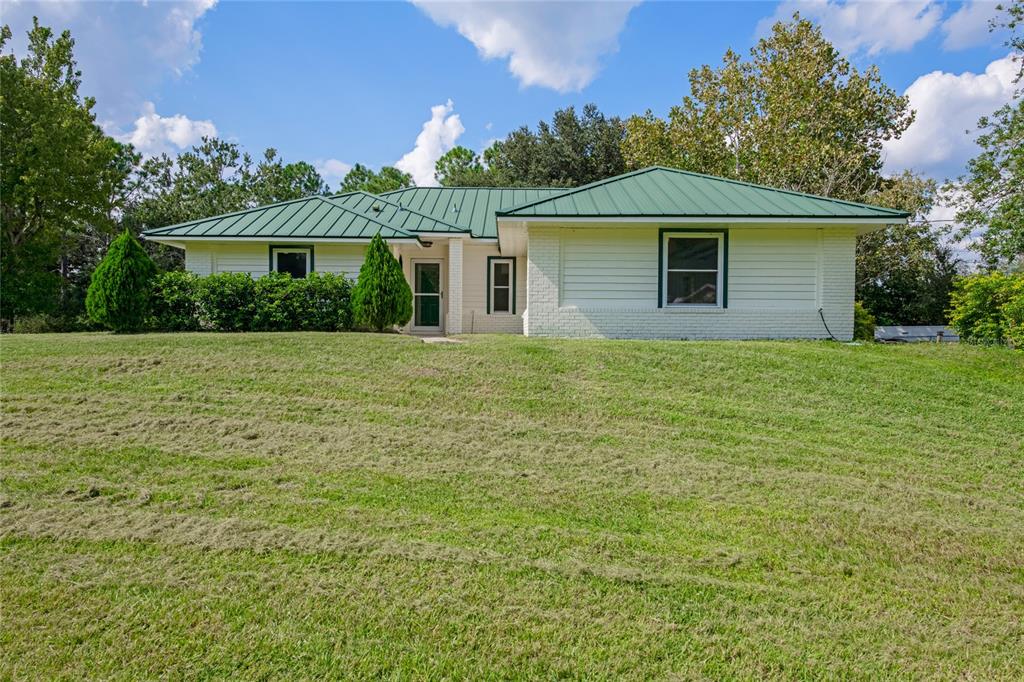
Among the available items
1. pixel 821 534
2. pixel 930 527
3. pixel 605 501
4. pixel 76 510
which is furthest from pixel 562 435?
pixel 76 510

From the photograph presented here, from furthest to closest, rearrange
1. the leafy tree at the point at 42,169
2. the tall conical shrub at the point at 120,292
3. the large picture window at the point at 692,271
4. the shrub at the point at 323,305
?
the leafy tree at the point at 42,169 → the large picture window at the point at 692,271 → the shrub at the point at 323,305 → the tall conical shrub at the point at 120,292

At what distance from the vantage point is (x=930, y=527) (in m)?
4.58

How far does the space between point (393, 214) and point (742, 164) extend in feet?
54.1

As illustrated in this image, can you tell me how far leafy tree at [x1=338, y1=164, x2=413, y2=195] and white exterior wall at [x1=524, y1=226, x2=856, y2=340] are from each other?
116 ft

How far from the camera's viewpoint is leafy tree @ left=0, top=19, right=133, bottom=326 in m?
21.8

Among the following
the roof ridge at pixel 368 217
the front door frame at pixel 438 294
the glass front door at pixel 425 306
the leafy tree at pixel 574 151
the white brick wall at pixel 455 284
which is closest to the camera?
the roof ridge at pixel 368 217

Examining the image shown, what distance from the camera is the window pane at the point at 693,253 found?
12.8 metres

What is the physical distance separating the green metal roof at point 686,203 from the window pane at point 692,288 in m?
1.40

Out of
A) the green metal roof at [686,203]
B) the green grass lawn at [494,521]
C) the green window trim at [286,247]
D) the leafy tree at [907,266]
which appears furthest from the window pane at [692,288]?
the leafy tree at [907,266]

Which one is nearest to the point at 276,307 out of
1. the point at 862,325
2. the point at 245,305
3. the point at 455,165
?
the point at 245,305

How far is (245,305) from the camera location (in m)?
11.1

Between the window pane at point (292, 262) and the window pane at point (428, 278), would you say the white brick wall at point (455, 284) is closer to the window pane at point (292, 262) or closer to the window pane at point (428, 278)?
the window pane at point (428, 278)

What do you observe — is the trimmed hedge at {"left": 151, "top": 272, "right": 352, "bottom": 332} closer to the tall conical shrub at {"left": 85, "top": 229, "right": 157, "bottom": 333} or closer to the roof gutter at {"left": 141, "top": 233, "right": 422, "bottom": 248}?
the tall conical shrub at {"left": 85, "top": 229, "right": 157, "bottom": 333}

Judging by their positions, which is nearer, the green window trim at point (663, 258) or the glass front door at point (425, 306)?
the green window trim at point (663, 258)
